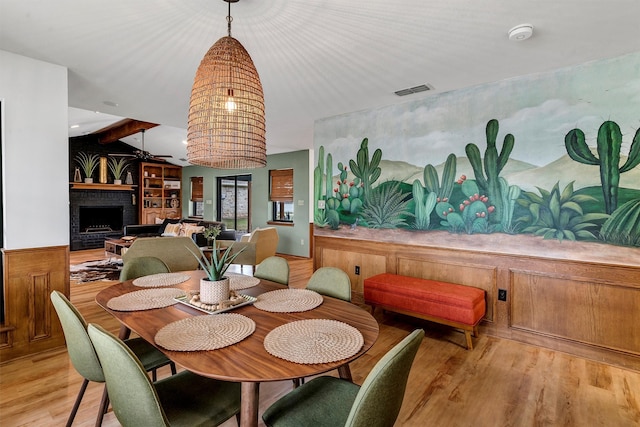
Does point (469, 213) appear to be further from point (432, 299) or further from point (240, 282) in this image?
point (240, 282)

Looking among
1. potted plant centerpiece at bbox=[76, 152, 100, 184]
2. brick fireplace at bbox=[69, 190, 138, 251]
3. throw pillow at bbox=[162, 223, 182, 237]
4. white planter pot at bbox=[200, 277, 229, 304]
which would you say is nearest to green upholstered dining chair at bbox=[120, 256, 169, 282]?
white planter pot at bbox=[200, 277, 229, 304]

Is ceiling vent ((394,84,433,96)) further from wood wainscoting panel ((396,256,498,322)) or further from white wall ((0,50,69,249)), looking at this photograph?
white wall ((0,50,69,249))

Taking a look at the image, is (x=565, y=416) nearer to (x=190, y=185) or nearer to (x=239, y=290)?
(x=239, y=290)

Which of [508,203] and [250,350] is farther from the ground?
[508,203]

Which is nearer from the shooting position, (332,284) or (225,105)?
(225,105)

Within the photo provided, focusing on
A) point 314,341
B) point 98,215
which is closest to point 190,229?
point 98,215

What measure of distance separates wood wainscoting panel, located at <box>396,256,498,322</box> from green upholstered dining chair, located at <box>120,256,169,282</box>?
2.46 m

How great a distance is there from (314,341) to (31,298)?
2693 millimetres

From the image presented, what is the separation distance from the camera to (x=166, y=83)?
314 cm

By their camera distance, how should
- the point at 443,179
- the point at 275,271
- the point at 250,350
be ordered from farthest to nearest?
the point at 443,179 < the point at 275,271 < the point at 250,350

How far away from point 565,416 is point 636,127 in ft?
7.16

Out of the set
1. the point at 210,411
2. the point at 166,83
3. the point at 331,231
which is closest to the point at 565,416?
the point at 210,411

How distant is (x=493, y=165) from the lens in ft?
9.96

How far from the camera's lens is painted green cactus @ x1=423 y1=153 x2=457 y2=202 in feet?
10.7
